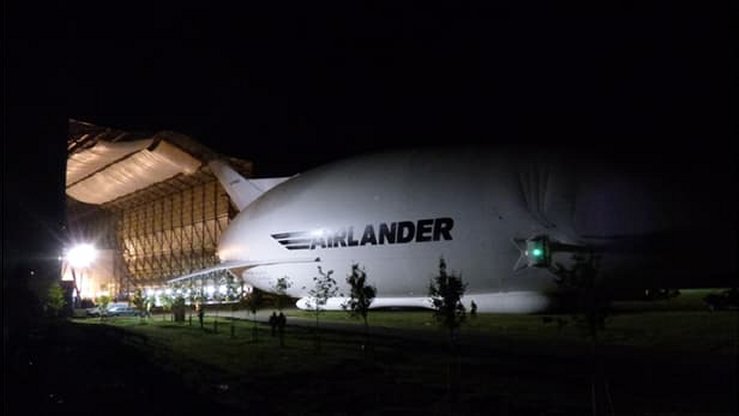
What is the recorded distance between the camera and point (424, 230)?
41.5 metres

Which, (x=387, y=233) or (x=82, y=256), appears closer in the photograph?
(x=387, y=233)

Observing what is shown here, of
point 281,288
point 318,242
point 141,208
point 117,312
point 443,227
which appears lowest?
point 117,312

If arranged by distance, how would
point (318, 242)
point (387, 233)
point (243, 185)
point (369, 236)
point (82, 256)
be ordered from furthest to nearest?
1. point (82, 256)
2. point (243, 185)
3. point (318, 242)
4. point (369, 236)
5. point (387, 233)

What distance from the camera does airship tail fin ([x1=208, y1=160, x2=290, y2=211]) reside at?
214ft

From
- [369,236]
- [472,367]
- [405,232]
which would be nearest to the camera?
[472,367]

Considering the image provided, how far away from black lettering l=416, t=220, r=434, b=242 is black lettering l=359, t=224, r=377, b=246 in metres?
3.25

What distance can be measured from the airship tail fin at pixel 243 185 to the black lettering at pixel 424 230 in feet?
77.7

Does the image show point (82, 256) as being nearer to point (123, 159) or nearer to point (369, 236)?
point (123, 159)

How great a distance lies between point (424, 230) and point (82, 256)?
245 feet

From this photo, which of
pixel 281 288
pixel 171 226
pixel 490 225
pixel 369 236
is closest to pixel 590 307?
pixel 490 225

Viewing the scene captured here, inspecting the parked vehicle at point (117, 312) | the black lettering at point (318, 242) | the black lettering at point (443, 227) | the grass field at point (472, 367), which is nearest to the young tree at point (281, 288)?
the black lettering at point (318, 242)

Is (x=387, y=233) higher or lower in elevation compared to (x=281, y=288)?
higher

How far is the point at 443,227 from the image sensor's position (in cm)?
4081

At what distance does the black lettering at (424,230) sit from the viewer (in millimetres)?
41281
